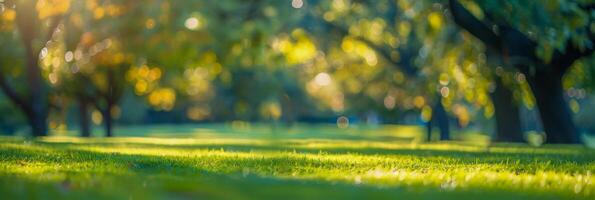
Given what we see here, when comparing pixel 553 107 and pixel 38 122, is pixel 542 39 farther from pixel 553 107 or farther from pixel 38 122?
pixel 38 122

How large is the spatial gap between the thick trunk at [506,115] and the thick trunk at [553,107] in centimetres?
293

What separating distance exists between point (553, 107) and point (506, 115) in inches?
159

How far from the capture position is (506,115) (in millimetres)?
28781

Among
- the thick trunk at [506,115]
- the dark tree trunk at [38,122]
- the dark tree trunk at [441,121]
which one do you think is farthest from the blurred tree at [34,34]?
the dark tree trunk at [441,121]

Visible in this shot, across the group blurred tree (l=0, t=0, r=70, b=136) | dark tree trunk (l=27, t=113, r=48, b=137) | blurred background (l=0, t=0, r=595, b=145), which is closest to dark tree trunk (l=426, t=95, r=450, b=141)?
A: blurred background (l=0, t=0, r=595, b=145)

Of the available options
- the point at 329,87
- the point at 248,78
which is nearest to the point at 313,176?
the point at 248,78

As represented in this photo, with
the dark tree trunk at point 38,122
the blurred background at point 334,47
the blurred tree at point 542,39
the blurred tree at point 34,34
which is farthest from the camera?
the dark tree trunk at point 38,122

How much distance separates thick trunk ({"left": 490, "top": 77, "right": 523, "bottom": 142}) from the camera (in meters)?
28.3

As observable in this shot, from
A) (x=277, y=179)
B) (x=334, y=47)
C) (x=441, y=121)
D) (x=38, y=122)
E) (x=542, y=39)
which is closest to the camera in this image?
(x=277, y=179)

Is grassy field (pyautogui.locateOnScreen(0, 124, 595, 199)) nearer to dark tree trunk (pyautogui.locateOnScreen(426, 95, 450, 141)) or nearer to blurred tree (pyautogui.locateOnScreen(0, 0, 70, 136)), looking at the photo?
blurred tree (pyautogui.locateOnScreen(0, 0, 70, 136))

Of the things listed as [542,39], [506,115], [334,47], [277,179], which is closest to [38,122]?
[334,47]

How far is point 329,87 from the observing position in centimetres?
10312

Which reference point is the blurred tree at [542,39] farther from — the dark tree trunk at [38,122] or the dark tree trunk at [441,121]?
the dark tree trunk at [38,122]

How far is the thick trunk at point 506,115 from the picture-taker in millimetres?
28344
